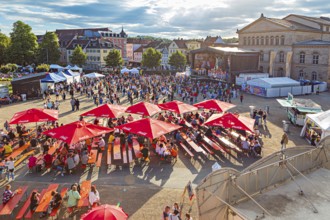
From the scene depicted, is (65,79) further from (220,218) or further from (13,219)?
(220,218)

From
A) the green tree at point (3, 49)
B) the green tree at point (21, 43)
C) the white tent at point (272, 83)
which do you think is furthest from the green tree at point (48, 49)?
the white tent at point (272, 83)

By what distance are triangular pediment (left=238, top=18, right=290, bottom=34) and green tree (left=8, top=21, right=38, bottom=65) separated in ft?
153

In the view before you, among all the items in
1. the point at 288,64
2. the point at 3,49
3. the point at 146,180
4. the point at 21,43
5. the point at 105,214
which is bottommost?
the point at 146,180

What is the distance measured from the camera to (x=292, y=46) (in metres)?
51.5

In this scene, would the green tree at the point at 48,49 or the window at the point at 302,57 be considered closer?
the window at the point at 302,57

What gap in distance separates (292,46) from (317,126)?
119ft

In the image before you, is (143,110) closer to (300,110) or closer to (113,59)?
(300,110)

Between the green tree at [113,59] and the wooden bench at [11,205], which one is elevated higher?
the green tree at [113,59]

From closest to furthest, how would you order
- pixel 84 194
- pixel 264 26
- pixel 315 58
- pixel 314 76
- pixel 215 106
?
pixel 84 194 → pixel 215 106 → pixel 315 58 → pixel 314 76 → pixel 264 26

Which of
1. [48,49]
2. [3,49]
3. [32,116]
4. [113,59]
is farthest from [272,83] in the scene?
[3,49]

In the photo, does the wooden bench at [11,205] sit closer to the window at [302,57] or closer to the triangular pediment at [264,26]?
the window at [302,57]

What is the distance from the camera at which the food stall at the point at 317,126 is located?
56.1ft

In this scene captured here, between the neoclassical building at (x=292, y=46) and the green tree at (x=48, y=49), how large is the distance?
44.0 m

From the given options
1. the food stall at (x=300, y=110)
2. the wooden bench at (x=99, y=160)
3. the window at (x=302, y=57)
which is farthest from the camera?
the window at (x=302, y=57)
